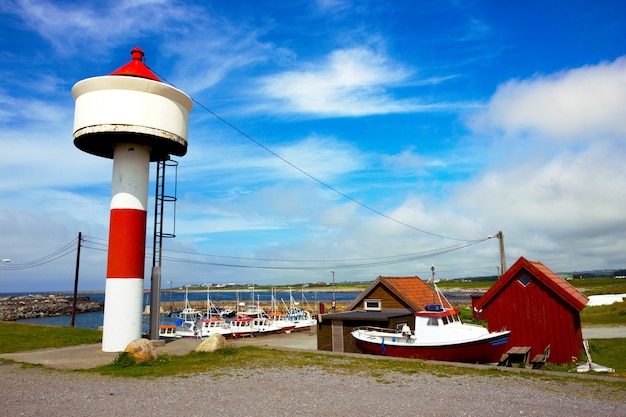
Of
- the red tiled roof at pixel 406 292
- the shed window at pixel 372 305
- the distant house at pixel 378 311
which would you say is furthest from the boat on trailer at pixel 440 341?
the shed window at pixel 372 305

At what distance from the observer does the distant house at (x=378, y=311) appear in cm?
2720

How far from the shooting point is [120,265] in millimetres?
19781

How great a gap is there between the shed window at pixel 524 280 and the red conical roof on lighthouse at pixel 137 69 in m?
21.2

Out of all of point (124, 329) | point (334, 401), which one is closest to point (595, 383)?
point (334, 401)

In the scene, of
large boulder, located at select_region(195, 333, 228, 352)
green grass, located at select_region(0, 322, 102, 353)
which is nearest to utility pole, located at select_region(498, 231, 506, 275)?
large boulder, located at select_region(195, 333, 228, 352)

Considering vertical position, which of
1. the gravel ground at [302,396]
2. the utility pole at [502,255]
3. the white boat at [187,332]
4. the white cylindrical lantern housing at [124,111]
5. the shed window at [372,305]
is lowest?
the white boat at [187,332]

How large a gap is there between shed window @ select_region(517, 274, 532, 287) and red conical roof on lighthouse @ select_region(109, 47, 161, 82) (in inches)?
833

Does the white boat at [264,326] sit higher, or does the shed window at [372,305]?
the shed window at [372,305]

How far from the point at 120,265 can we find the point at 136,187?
3.77 meters

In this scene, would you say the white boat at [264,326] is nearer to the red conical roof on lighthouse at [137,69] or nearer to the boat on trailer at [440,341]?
the boat on trailer at [440,341]

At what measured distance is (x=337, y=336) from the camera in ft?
90.9

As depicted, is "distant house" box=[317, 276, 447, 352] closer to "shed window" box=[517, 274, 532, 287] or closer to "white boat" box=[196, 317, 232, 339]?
"shed window" box=[517, 274, 532, 287]

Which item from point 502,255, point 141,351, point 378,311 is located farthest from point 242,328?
point 141,351

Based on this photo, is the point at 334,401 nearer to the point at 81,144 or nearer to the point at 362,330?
the point at 362,330
